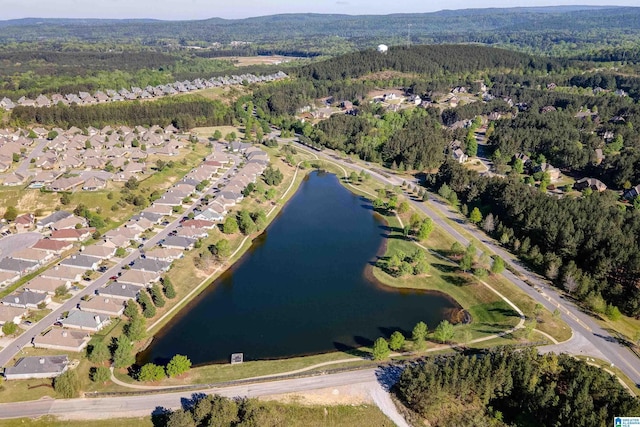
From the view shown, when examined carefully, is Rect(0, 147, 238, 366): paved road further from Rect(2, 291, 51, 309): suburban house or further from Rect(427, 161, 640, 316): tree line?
Rect(427, 161, 640, 316): tree line

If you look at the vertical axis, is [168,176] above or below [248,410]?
above

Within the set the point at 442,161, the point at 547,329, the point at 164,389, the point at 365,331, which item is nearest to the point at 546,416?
the point at 547,329

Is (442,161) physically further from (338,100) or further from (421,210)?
(338,100)

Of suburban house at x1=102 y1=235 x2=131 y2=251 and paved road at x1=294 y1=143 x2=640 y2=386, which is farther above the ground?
suburban house at x1=102 y1=235 x2=131 y2=251

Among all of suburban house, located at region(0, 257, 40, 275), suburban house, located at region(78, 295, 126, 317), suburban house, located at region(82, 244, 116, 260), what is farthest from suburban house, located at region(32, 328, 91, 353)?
suburban house, located at region(82, 244, 116, 260)

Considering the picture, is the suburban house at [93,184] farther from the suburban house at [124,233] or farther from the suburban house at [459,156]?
Answer: the suburban house at [459,156]

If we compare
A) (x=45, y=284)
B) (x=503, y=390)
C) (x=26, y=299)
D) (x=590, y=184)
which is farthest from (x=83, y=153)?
(x=590, y=184)
